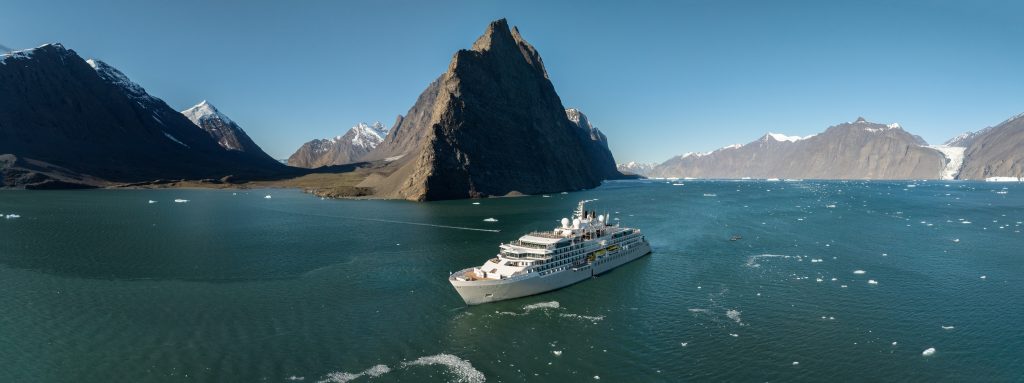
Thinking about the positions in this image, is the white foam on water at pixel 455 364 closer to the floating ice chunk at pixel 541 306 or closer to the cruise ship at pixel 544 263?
the cruise ship at pixel 544 263

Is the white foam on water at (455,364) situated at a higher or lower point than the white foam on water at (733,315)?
lower

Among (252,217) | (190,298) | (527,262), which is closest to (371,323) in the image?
(527,262)

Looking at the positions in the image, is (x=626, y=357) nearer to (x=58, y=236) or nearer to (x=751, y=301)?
(x=751, y=301)

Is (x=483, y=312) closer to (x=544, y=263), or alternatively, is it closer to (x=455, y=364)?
(x=544, y=263)

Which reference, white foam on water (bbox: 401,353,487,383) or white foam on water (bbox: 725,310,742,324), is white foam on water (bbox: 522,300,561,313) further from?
white foam on water (bbox: 725,310,742,324)

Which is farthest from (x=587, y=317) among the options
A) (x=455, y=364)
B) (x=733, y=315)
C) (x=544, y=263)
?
(x=455, y=364)

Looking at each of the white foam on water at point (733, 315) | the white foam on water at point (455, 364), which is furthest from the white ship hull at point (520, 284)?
the white foam on water at point (733, 315)

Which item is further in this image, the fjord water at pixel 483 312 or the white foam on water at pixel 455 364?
the fjord water at pixel 483 312
